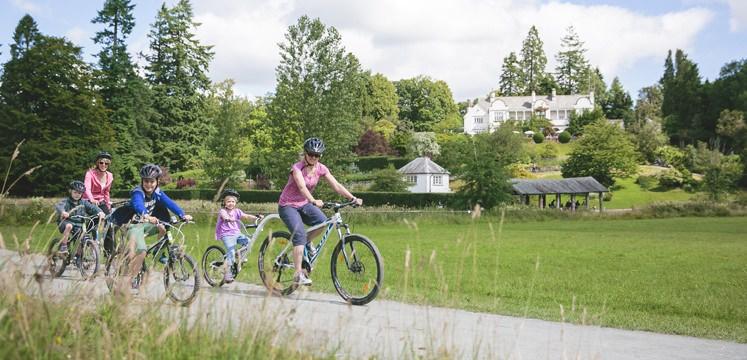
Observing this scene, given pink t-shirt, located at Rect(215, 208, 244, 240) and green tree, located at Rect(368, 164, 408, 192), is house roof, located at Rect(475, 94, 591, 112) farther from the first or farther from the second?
pink t-shirt, located at Rect(215, 208, 244, 240)

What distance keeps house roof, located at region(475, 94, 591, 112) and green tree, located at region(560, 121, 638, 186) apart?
49495mm

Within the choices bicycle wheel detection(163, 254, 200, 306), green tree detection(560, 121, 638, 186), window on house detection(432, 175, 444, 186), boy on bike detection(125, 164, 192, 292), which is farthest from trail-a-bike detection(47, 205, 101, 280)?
green tree detection(560, 121, 638, 186)

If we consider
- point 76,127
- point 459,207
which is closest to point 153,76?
point 76,127

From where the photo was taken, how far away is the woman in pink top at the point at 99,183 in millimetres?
10953

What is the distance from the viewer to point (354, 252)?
27.5 ft

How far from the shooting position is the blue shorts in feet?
27.9

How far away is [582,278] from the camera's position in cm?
1437

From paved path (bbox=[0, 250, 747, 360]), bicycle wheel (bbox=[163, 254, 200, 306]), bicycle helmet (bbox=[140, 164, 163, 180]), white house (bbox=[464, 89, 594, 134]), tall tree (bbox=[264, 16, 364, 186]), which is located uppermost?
white house (bbox=[464, 89, 594, 134])

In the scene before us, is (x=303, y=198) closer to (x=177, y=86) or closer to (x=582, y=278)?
(x=582, y=278)

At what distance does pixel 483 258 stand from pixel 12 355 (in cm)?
1572

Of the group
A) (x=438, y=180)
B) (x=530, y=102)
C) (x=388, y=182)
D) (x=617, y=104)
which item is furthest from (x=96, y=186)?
(x=617, y=104)

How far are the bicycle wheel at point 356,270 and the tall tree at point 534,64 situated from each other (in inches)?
5066

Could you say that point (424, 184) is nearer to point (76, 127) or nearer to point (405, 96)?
point (76, 127)

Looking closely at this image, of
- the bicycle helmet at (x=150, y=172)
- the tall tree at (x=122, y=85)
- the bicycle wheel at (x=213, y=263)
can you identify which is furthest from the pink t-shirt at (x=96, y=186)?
the tall tree at (x=122, y=85)
